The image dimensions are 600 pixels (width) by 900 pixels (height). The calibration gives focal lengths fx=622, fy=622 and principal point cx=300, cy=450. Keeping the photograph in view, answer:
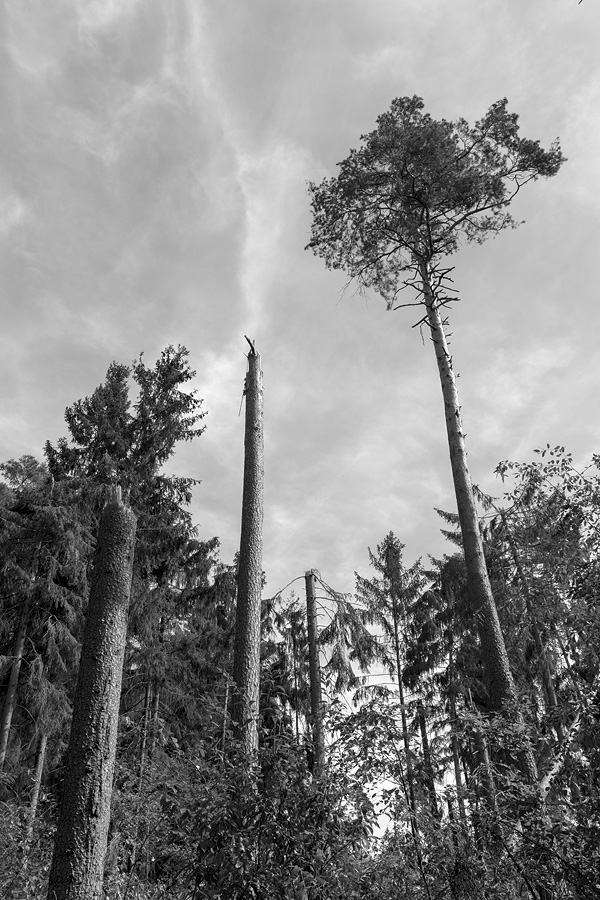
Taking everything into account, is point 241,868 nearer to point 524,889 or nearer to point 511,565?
point 524,889

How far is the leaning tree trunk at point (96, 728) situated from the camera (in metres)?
5.49

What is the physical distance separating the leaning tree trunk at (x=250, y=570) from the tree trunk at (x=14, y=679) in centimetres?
700

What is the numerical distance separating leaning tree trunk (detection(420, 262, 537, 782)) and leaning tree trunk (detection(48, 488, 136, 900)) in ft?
13.0

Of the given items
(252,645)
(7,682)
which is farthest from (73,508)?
(252,645)

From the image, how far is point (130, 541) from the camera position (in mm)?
7203

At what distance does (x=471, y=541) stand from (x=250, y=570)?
3.33m

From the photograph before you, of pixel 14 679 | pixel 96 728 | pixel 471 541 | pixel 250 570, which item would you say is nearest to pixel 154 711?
pixel 14 679

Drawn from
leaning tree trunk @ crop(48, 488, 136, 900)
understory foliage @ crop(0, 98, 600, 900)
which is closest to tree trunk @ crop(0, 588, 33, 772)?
understory foliage @ crop(0, 98, 600, 900)

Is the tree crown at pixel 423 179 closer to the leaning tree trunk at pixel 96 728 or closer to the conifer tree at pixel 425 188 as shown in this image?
the conifer tree at pixel 425 188

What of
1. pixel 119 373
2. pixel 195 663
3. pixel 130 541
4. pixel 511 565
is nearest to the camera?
pixel 130 541

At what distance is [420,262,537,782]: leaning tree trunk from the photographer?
7910mm

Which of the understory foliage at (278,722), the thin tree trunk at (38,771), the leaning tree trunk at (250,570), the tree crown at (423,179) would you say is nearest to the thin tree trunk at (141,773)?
the understory foliage at (278,722)

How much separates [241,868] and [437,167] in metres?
11.6

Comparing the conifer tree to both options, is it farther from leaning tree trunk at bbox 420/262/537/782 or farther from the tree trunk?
the tree trunk
